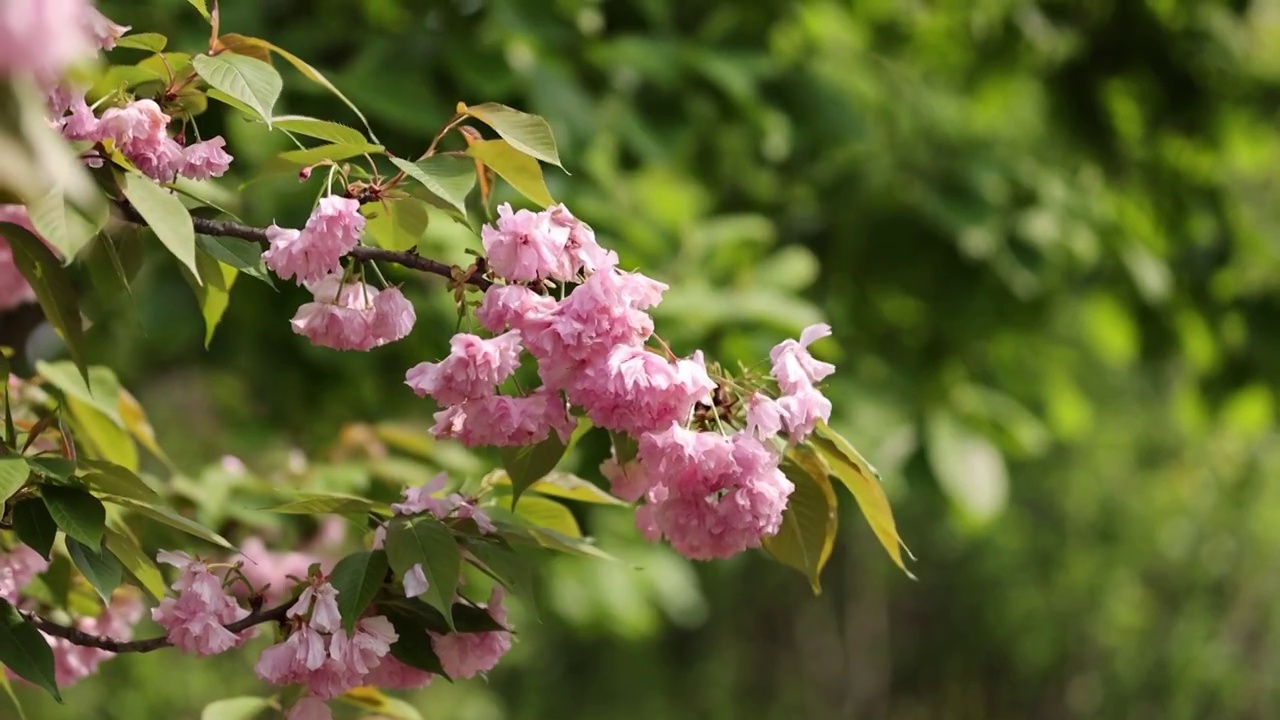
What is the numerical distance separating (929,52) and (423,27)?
122 cm

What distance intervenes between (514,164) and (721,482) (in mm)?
232

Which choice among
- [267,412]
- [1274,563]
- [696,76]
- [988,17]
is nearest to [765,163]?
[696,76]

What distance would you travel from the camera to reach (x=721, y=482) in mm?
869

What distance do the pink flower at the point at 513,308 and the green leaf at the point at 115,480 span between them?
0.85 feet

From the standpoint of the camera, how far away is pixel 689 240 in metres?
2.31

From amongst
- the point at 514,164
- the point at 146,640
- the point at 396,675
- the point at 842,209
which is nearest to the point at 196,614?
the point at 146,640

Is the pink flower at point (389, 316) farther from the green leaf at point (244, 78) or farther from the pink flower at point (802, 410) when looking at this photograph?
the pink flower at point (802, 410)

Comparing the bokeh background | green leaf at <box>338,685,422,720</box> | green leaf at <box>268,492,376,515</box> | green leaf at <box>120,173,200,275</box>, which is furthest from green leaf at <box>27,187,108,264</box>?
the bokeh background

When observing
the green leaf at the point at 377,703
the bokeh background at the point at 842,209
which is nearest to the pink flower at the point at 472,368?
the green leaf at the point at 377,703

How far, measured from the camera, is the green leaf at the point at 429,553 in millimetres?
872

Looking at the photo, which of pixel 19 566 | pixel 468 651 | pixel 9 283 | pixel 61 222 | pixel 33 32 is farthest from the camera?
pixel 9 283

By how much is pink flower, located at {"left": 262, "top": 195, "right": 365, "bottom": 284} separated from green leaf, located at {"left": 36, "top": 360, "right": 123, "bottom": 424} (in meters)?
0.41

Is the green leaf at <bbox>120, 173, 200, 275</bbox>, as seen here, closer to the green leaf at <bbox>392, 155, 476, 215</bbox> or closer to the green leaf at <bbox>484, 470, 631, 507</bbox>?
the green leaf at <bbox>392, 155, 476, 215</bbox>

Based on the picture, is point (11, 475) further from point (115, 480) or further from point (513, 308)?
point (513, 308)
